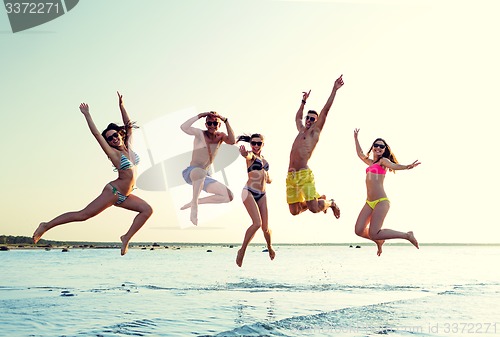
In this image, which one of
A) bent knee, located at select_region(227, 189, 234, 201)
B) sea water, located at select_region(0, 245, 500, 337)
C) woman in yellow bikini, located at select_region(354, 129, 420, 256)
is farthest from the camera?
sea water, located at select_region(0, 245, 500, 337)

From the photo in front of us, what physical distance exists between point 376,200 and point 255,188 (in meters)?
4.14

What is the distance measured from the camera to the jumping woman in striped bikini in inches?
679

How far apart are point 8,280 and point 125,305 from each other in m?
33.1

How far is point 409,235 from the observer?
20.6 meters

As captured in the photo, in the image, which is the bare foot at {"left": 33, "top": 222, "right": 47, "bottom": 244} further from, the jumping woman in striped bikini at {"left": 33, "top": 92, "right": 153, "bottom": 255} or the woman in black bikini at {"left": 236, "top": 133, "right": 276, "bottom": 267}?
the woman in black bikini at {"left": 236, "top": 133, "right": 276, "bottom": 267}

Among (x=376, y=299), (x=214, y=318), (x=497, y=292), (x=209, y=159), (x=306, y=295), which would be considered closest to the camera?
(x=209, y=159)

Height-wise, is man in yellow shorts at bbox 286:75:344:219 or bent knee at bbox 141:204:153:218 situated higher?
man in yellow shorts at bbox 286:75:344:219

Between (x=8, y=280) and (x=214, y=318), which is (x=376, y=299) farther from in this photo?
(x=8, y=280)

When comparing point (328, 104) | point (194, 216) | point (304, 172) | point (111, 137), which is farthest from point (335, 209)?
point (111, 137)

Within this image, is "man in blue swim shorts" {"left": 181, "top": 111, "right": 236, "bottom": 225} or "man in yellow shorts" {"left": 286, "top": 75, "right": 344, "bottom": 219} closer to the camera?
"man in blue swim shorts" {"left": 181, "top": 111, "right": 236, "bottom": 225}

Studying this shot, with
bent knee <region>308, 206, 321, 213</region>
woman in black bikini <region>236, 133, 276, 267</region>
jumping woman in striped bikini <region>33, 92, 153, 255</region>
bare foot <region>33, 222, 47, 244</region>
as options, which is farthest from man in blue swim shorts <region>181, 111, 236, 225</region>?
bare foot <region>33, 222, 47, 244</region>

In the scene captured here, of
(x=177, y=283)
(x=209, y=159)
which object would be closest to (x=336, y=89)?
(x=209, y=159)

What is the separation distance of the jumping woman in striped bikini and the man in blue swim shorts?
54.2 inches

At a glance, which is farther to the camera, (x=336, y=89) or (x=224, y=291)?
(x=224, y=291)
